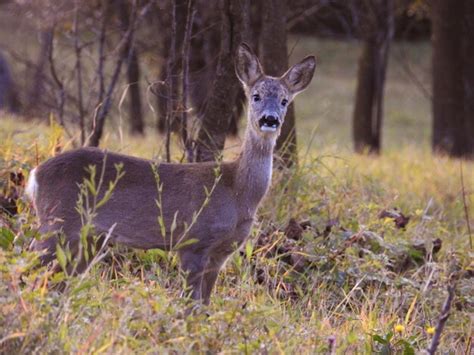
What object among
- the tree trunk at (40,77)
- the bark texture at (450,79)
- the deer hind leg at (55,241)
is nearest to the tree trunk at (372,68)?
the bark texture at (450,79)

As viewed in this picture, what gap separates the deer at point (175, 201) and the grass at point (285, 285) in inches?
6.9

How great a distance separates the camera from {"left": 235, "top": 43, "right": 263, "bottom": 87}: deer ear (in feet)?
19.6

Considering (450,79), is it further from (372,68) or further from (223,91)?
(223,91)

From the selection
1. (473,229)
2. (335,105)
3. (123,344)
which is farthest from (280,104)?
(335,105)

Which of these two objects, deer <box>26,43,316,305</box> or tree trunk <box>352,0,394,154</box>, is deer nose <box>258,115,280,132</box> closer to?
deer <box>26,43,316,305</box>

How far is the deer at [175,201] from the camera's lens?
5.16 m

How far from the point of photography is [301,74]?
618 cm

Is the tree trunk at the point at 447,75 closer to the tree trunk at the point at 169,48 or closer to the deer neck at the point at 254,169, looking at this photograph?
the tree trunk at the point at 169,48

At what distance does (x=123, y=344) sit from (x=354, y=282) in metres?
2.36

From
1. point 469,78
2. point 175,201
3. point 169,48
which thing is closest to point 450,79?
point 469,78

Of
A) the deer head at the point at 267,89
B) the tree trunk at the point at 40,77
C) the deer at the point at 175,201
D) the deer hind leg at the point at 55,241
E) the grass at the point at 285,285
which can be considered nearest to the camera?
the grass at the point at 285,285

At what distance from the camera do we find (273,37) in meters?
8.15

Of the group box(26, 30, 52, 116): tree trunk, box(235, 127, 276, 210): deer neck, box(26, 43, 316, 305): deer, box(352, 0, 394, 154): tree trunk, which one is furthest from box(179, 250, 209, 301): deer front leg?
box(352, 0, 394, 154): tree trunk

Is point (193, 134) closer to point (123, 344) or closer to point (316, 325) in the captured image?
point (316, 325)
